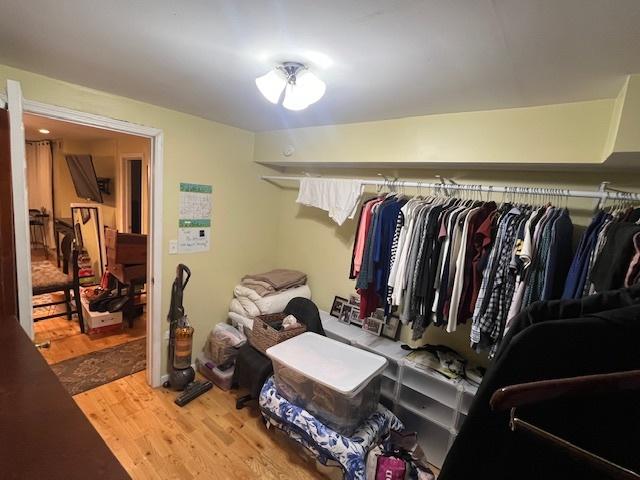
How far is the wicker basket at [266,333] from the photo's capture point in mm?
2230

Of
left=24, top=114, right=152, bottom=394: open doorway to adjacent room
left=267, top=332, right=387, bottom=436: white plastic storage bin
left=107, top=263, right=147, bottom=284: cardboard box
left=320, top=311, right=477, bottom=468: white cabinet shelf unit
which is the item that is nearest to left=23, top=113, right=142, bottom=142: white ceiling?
left=24, top=114, right=152, bottom=394: open doorway to adjacent room

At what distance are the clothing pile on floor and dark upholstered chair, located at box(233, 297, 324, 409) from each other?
0.18 m

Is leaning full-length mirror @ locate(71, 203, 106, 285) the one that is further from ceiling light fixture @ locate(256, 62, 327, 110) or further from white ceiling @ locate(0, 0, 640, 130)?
ceiling light fixture @ locate(256, 62, 327, 110)

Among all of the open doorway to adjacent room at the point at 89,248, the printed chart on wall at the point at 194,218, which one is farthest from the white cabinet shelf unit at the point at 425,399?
the open doorway to adjacent room at the point at 89,248

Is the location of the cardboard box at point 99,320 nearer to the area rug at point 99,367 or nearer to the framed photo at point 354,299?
the area rug at point 99,367

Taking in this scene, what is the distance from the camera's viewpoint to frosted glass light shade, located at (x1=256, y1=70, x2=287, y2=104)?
133cm

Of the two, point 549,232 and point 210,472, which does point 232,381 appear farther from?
point 549,232

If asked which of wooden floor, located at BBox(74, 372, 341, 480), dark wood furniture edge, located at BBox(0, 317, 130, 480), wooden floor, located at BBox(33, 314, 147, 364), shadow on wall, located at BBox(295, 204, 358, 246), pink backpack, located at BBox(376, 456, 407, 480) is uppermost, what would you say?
shadow on wall, located at BBox(295, 204, 358, 246)

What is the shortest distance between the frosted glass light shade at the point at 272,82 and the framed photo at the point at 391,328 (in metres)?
1.83

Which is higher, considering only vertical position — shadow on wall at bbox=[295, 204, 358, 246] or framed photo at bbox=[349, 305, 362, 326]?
shadow on wall at bbox=[295, 204, 358, 246]

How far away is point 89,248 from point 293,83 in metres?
4.40

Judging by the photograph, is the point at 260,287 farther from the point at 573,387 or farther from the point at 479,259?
the point at 573,387

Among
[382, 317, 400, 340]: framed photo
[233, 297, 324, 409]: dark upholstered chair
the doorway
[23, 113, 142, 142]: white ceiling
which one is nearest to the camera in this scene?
[233, 297, 324, 409]: dark upholstered chair

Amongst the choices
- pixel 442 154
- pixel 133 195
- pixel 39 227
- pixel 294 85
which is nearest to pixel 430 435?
pixel 442 154
